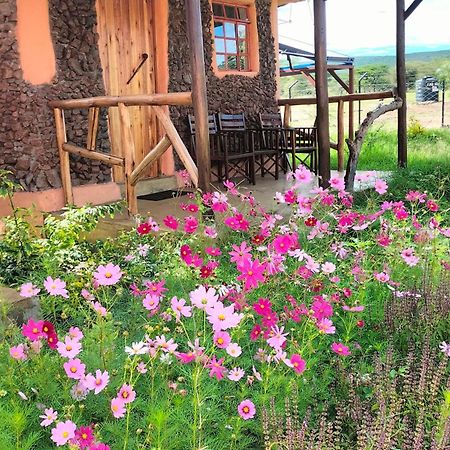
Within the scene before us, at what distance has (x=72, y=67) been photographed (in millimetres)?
6734

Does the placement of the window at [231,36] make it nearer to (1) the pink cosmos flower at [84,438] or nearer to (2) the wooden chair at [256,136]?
(2) the wooden chair at [256,136]

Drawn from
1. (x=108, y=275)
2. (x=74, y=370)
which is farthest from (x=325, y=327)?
(x=74, y=370)

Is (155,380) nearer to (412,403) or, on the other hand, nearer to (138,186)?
(412,403)

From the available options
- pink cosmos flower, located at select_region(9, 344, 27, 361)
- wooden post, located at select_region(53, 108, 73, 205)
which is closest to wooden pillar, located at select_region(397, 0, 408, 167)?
wooden post, located at select_region(53, 108, 73, 205)

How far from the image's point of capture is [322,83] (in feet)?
21.0

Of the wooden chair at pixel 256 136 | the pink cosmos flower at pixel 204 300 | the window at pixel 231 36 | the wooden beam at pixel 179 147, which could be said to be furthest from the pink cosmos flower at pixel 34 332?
the window at pixel 231 36

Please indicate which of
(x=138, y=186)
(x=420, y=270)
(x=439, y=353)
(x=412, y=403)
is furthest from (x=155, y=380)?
(x=138, y=186)

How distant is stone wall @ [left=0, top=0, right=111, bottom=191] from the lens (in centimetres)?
635

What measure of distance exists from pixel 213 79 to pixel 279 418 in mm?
6954

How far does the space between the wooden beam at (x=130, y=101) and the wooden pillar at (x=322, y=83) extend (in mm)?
1636

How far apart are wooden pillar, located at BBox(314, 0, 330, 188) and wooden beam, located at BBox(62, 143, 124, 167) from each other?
2007 millimetres

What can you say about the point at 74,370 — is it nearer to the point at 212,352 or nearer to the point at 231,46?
the point at 212,352

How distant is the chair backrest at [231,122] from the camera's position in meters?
8.68

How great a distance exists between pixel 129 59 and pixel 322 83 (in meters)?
2.47
